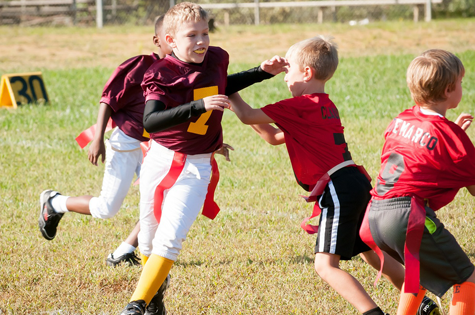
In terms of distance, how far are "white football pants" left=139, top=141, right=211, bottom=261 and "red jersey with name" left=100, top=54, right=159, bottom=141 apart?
0.85m

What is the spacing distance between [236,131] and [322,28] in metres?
11.2

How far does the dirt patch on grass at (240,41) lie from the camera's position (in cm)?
1555

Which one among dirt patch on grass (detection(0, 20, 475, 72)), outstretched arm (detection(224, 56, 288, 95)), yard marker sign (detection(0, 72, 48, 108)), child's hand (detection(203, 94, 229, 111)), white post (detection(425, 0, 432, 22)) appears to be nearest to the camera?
child's hand (detection(203, 94, 229, 111))

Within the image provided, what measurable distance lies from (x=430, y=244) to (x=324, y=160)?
2.43ft

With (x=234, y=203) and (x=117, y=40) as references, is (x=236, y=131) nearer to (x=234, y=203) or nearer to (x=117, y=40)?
(x=234, y=203)

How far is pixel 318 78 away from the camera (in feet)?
10.7

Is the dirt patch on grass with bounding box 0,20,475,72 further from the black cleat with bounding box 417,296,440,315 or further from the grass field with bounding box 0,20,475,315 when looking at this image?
the black cleat with bounding box 417,296,440,315

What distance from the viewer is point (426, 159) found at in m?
2.67

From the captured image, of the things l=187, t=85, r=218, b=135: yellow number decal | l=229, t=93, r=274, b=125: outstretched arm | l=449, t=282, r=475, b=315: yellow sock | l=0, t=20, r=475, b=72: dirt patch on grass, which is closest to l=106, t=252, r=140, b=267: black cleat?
l=187, t=85, r=218, b=135: yellow number decal

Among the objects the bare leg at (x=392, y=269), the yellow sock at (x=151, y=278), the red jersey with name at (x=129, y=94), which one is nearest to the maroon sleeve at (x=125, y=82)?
the red jersey with name at (x=129, y=94)

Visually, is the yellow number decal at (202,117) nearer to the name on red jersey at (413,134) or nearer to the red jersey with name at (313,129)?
the red jersey with name at (313,129)

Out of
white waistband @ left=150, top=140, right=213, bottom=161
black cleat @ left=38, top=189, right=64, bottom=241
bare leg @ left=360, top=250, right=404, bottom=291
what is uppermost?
white waistband @ left=150, top=140, right=213, bottom=161

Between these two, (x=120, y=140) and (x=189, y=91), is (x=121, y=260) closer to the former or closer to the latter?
(x=120, y=140)

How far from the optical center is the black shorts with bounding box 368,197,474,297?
2.70 metres
